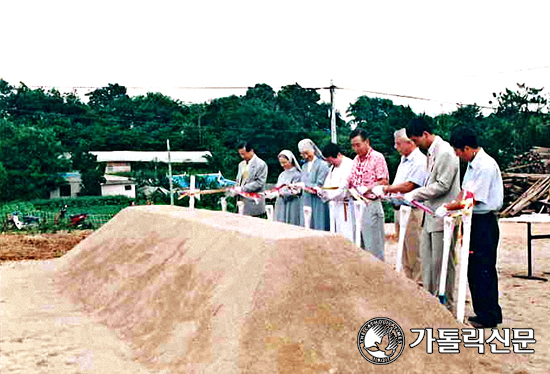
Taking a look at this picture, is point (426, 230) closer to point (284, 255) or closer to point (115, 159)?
point (284, 255)

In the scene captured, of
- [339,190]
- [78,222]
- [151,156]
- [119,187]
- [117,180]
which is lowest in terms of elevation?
[119,187]

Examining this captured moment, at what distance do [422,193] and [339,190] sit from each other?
1.41 meters

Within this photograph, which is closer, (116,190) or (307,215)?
(307,215)

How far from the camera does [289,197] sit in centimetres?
774

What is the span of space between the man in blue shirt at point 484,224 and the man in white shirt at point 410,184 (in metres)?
0.59

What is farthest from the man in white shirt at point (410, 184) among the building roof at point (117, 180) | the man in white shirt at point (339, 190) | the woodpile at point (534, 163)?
the building roof at point (117, 180)

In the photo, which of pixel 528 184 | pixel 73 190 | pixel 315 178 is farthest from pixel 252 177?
pixel 73 190

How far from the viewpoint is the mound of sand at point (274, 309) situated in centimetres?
353

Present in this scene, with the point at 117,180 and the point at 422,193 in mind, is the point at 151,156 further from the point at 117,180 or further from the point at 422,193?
the point at 422,193

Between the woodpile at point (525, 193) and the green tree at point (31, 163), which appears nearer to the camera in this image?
the woodpile at point (525, 193)

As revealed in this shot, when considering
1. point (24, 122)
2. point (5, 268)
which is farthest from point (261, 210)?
point (24, 122)

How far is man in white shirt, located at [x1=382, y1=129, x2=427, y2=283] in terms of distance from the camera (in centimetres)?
548

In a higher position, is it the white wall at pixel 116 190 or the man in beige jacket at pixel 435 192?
the man in beige jacket at pixel 435 192

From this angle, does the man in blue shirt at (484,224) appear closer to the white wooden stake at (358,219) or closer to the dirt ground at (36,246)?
the white wooden stake at (358,219)
